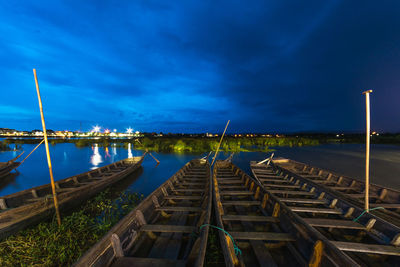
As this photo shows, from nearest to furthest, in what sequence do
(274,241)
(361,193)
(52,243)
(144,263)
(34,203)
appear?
1. (144,263)
2. (274,241)
3. (52,243)
4. (34,203)
5. (361,193)

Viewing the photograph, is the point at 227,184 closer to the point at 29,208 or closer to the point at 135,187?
the point at 135,187

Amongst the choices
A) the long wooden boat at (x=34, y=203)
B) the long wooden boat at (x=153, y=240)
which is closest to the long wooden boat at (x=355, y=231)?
the long wooden boat at (x=153, y=240)

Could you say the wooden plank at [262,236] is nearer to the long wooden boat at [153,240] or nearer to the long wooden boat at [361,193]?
the long wooden boat at [153,240]

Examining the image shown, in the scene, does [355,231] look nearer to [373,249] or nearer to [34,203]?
[373,249]

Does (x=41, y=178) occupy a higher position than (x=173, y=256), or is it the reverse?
(x=173, y=256)

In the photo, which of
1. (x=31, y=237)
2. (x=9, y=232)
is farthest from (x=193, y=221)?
(x=9, y=232)

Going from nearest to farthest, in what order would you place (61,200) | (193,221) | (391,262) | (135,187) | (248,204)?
(391,262) → (193,221) → (248,204) → (61,200) → (135,187)

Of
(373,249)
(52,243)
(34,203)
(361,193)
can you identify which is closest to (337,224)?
(373,249)

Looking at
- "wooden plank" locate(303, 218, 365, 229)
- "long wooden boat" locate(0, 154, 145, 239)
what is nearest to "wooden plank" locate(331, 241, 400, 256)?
"wooden plank" locate(303, 218, 365, 229)

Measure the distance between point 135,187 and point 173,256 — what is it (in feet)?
27.6

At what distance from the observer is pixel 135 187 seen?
1027 cm

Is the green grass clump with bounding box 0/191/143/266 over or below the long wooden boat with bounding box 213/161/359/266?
below

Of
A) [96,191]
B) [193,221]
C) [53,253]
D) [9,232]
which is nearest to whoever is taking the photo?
[53,253]

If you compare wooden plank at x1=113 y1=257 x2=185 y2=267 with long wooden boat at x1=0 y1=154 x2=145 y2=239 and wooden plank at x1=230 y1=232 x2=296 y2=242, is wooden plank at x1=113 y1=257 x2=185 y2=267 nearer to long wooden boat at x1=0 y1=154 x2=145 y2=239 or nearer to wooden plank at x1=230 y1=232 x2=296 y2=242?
wooden plank at x1=230 y1=232 x2=296 y2=242
